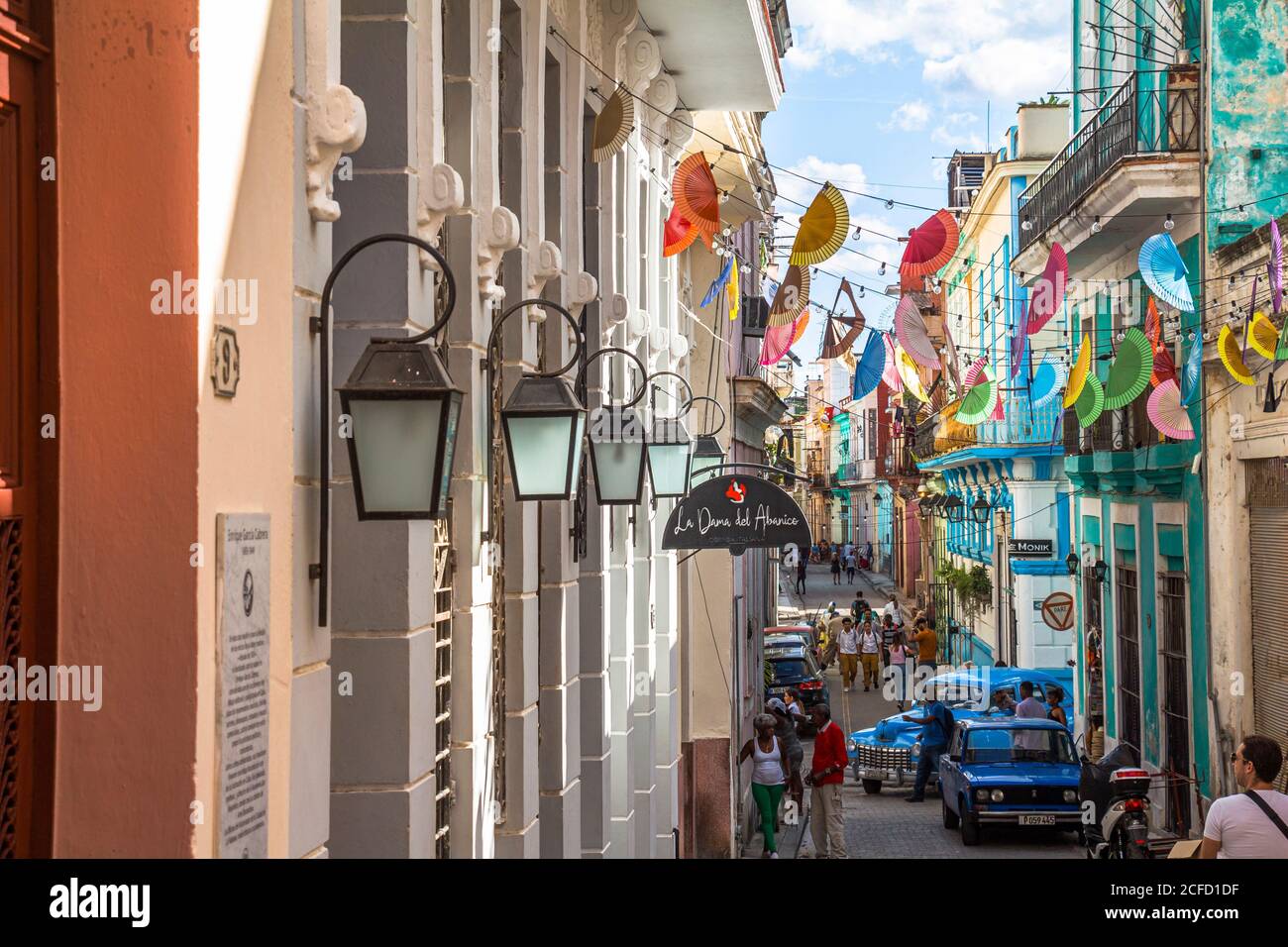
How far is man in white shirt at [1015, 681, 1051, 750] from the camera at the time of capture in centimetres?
1864

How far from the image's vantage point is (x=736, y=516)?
468 inches

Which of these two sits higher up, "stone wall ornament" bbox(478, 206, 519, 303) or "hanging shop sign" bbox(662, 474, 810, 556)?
"stone wall ornament" bbox(478, 206, 519, 303)

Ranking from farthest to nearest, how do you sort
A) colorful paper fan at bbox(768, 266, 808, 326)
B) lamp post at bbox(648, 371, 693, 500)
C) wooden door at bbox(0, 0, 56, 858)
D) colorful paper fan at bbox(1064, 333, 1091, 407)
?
colorful paper fan at bbox(1064, 333, 1091, 407) < colorful paper fan at bbox(768, 266, 808, 326) < lamp post at bbox(648, 371, 693, 500) < wooden door at bbox(0, 0, 56, 858)

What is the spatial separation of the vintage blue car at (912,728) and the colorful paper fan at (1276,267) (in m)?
8.90

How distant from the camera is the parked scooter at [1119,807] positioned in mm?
14297

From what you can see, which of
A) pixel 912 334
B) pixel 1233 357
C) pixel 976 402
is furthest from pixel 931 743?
pixel 912 334

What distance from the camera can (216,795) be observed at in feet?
12.7

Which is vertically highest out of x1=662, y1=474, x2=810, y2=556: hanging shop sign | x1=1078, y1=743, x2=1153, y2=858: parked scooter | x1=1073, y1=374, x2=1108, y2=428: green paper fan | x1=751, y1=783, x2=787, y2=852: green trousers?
x1=1073, y1=374, x2=1108, y2=428: green paper fan

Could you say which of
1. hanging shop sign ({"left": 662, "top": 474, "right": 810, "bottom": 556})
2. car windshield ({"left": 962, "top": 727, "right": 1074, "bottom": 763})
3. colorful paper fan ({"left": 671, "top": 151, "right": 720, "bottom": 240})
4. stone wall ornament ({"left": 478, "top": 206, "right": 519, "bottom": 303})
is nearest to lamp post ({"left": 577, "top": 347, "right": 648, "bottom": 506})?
stone wall ornament ({"left": 478, "top": 206, "right": 519, "bottom": 303})

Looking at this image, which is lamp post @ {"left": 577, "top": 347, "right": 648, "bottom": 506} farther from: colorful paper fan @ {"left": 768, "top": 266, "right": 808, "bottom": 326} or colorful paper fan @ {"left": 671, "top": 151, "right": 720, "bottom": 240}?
colorful paper fan @ {"left": 768, "top": 266, "right": 808, "bottom": 326}

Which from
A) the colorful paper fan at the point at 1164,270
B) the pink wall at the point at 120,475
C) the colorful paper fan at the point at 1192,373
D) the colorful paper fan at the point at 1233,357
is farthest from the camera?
the colorful paper fan at the point at 1192,373

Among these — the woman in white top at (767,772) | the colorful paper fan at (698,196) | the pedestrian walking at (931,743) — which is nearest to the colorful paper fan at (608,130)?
the colorful paper fan at (698,196)

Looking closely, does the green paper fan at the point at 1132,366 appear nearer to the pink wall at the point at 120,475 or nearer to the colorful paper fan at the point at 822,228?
the colorful paper fan at the point at 822,228
